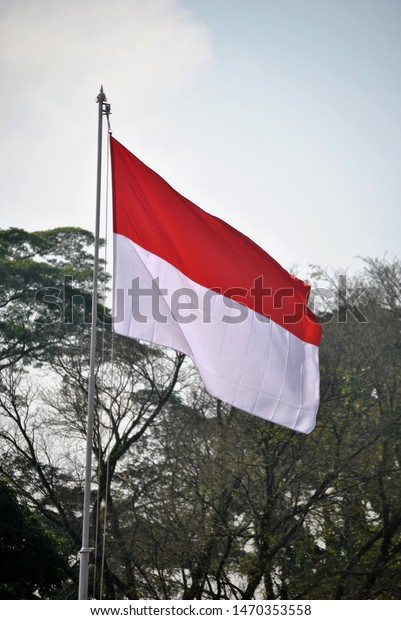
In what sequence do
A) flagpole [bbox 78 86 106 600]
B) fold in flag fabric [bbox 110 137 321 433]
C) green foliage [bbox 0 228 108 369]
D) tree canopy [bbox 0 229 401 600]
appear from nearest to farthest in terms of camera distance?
flagpole [bbox 78 86 106 600] → fold in flag fabric [bbox 110 137 321 433] → tree canopy [bbox 0 229 401 600] → green foliage [bbox 0 228 108 369]

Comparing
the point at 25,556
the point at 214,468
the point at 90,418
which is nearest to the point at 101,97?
the point at 90,418

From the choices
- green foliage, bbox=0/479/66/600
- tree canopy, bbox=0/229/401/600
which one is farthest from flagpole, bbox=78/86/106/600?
green foliage, bbox=0/479/66/600

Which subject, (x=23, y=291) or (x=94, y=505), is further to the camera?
(x=23, y=291)

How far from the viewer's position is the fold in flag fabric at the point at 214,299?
8.23m

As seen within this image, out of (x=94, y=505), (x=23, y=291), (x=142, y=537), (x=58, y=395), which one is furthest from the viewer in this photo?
(x=23, y=291)

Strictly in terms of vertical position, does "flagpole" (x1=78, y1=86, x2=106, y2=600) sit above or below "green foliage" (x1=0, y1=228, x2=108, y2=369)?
below

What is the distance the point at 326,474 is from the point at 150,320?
1179 centimetres

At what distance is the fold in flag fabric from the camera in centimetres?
823

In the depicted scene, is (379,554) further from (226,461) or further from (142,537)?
(142,537)

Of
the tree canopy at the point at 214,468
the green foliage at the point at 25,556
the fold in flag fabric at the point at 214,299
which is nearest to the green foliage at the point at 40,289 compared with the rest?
the tree canopy at the point at 214,468

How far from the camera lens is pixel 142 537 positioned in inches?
784

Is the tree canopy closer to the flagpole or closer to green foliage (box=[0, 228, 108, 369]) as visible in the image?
green foliage (box=[0, 228, 108, 369])

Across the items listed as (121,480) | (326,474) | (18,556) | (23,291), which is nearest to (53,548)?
(18,556)

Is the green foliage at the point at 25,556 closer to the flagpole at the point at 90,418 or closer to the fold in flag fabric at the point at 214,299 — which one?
the flagpole at the point at 90,418
